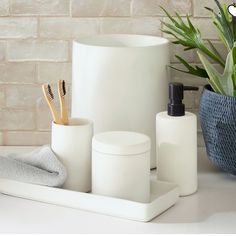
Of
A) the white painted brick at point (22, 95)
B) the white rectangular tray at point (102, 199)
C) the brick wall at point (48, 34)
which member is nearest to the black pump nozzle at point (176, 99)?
the white rectangular tray at point (102, 199)

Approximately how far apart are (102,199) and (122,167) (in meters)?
0.05

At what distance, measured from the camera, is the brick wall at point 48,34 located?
124cm

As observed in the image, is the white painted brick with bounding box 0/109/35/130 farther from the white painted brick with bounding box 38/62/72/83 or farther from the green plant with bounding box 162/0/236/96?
the green plant with bounding box 162/0/236/96

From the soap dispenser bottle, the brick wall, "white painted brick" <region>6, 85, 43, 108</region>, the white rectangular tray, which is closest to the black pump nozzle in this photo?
the soap dispenser bottle

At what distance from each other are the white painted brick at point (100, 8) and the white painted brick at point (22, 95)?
0.55ft

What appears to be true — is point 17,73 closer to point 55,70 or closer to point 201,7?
point 55,70

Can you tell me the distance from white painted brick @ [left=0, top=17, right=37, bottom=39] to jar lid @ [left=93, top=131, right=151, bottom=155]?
36 centimetres

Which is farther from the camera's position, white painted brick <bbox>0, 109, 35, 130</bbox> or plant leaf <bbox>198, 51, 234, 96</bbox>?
white painted brick <bbox>0, 109, 35, 130</bbox>

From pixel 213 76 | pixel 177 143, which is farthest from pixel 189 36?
pixel 177 143

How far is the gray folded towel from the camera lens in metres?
1.01

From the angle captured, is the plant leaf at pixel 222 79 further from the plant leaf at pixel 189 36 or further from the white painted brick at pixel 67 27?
the white painted brick at pixel 67 27

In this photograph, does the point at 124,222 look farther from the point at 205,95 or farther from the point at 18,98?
the point at 18,98

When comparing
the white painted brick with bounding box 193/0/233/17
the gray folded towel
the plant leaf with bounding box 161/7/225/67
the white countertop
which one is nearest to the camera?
the white countertop

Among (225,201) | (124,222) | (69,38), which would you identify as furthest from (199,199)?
(69,38)
